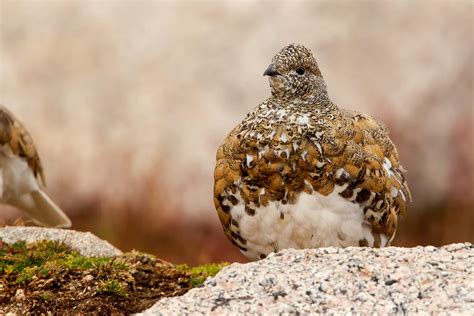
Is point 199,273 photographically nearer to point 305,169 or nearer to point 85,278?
point 85,278

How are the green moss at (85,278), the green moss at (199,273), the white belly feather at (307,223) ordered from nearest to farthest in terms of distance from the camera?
the green moss at (85,278) < the white belly feather at (307,223) < the green moss at (199,273)

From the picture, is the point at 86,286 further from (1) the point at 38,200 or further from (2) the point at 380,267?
(1) the point at 38,200

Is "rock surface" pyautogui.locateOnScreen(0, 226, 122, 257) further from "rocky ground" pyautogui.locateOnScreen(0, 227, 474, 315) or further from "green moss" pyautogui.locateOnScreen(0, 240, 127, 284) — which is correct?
"rocky ground" pyautogui.locateOnScreen(0, 227, 474, 315)

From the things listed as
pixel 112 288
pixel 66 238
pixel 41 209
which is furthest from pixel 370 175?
pixel 41 209

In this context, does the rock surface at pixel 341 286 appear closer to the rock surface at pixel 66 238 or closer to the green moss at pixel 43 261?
the green moss at pixel 43 261

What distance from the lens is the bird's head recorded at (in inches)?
198

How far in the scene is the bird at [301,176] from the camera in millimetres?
4848

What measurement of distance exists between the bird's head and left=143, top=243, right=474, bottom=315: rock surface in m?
1.03

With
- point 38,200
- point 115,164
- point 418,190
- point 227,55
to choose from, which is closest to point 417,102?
point 418,190

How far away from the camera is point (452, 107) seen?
31.3 ft

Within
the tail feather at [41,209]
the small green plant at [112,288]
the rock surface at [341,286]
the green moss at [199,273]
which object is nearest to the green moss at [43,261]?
the small green plant at [112,288]

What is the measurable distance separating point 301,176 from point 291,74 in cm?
51

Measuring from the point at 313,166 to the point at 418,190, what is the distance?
4.22 meters

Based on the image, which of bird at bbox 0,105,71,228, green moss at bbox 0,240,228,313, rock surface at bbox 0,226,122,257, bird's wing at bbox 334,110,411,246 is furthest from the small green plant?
bird at bbox 0,105,71,228
